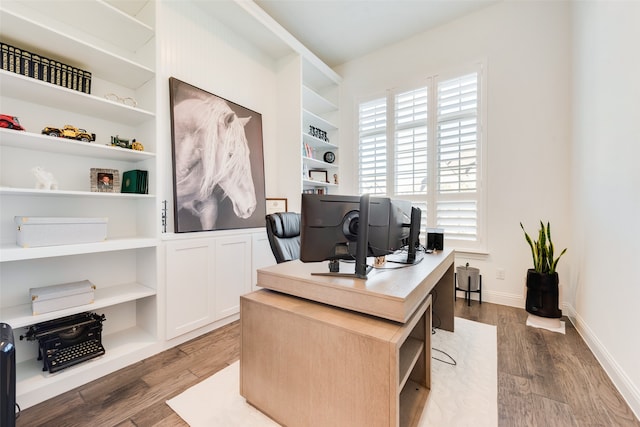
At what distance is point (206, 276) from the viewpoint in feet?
7.72

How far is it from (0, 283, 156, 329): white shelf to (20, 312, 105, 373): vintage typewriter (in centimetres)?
11

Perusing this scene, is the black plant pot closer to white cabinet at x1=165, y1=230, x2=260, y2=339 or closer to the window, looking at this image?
the window

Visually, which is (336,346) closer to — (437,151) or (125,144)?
(125,144)

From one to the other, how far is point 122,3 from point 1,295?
231 cm

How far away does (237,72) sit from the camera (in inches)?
115

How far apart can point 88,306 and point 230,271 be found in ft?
3.49

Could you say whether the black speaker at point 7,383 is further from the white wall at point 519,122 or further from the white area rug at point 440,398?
the white wall at point 519,122

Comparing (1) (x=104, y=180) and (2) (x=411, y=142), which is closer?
(1) (x=104, y=180)

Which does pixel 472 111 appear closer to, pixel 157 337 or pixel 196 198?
pixel 196 198

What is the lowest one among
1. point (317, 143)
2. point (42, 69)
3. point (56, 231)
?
point (56, 231)

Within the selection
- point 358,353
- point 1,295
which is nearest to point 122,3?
point 1,295

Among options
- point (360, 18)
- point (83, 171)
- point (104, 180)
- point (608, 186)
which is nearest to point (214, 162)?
point (104, 180)

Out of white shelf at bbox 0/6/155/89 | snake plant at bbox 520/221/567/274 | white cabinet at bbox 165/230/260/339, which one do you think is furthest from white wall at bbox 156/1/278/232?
snake plant at bbox 520/221/567/274

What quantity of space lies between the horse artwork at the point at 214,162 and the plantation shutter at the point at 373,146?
160cm
